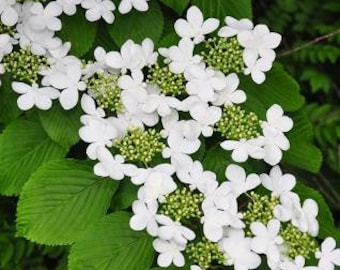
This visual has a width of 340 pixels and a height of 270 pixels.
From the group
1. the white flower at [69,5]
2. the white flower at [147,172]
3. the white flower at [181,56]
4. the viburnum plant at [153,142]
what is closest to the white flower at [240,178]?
the viburnum plant at [153,142]

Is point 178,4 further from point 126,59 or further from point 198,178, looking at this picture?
point 198,178

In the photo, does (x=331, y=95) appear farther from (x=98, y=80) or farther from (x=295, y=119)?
(x=98, y=80)

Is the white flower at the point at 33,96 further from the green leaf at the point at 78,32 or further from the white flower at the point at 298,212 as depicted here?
the white flower at the point at 298,212

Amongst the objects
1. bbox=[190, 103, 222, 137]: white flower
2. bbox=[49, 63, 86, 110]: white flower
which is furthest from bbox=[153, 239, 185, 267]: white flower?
bbox=[49, 63, 86, 110]: white flower

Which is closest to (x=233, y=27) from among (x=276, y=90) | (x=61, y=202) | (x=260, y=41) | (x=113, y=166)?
(x=260, y=41)

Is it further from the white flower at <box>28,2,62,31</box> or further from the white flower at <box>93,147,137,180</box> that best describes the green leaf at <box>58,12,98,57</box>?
→ the white flower at <box>93,147,137,180</box>
